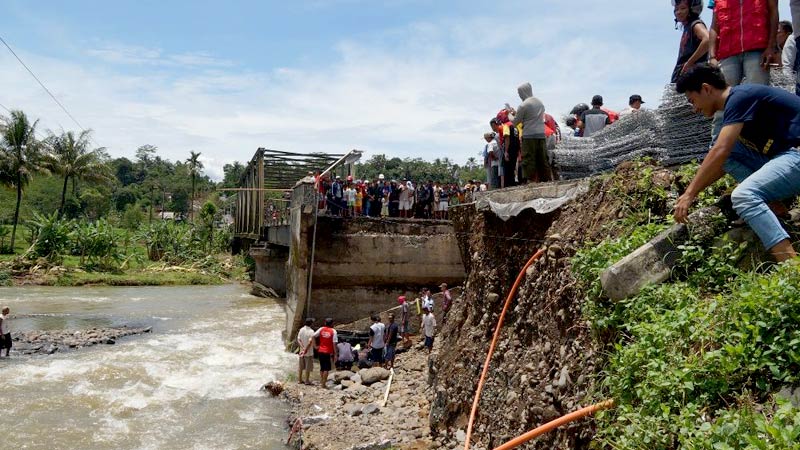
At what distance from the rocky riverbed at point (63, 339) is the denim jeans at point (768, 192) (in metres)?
18.4

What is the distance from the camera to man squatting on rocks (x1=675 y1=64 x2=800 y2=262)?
3.58 metres

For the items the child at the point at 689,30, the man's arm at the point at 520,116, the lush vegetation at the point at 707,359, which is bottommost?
the lush vegetation at the point at 707,359

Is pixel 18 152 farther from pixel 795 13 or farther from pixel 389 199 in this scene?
pixel 795 13

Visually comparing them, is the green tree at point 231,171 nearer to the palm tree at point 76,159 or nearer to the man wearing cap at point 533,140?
the palm tree at point 76,159

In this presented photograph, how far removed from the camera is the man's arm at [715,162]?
3.74 meters

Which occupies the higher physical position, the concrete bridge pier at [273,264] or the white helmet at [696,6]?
the white helmet at [696,6]

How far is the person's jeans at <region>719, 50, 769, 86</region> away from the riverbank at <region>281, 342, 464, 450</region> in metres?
4.75

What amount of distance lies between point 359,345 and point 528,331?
9706mm

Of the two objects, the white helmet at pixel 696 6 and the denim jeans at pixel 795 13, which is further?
the white helmet at pixel 696 6

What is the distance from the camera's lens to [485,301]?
797 cm

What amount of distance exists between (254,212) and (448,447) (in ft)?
Result: 84.3

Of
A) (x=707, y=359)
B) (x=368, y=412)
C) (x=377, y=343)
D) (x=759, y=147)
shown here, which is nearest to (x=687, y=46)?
(x=759, y=147)

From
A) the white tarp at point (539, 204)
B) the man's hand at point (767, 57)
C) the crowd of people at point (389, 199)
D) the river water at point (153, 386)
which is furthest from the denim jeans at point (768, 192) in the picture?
the crowd of people at point (389, 199)

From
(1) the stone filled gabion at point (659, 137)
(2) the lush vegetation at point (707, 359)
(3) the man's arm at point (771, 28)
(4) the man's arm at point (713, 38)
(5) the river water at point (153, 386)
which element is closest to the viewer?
(2) the lush vegetation at point (707, 359)
